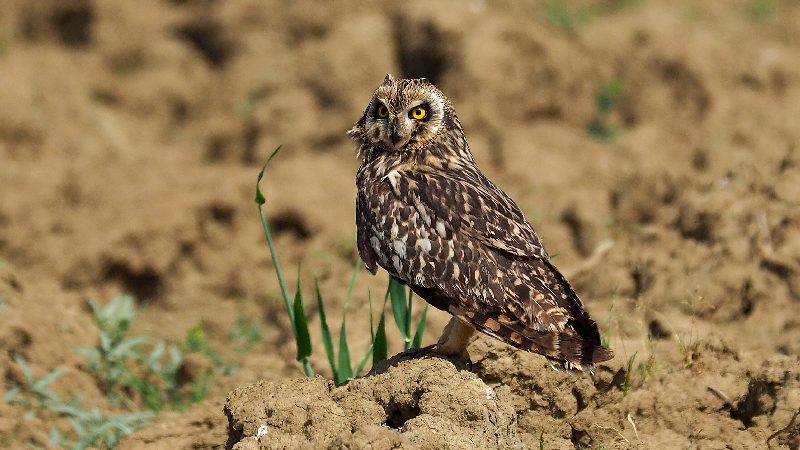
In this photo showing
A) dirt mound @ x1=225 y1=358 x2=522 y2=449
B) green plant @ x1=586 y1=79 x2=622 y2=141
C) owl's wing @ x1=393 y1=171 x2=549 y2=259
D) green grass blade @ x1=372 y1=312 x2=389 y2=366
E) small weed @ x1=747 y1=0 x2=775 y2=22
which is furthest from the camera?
small weed @ x1=747 y1=0 x2=775 y2=22

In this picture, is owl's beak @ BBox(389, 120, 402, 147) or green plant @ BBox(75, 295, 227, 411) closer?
owl's beak @ BBox(389, 120, 402, 147)

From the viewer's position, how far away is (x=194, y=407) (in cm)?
569

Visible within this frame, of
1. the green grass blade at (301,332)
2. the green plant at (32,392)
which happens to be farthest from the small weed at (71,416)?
the green grass blade at (301,332)

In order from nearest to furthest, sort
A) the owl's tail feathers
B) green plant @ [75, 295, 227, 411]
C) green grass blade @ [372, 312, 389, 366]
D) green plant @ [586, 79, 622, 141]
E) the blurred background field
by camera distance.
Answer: the owl's tail feathers → green grass blade @ [372, 312, 389, 366] → the blurred background field → green plant @ [75, 295, 227, 411] → green plant @ [586, 79, 622, 141]

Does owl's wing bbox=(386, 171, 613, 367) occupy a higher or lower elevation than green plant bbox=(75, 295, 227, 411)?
lower

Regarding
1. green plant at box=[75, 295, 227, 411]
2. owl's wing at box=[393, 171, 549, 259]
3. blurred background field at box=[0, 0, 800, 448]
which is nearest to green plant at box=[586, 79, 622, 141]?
blurred background field at box=[0, 0, 800, 448]

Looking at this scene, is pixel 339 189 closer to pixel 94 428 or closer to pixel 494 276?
pixel 94 428

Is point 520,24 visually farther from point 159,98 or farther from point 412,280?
point 412,280

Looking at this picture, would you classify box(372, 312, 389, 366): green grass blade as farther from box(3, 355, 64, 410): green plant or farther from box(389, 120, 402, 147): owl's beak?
box(3, 355, 64, 410): green plant

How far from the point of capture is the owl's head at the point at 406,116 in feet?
17.7

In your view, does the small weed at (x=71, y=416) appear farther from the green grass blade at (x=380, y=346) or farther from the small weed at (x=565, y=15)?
the small weed at (x=565, y=15)

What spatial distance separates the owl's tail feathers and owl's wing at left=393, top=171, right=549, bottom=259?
0.37m

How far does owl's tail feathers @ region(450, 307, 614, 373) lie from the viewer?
15.0ft

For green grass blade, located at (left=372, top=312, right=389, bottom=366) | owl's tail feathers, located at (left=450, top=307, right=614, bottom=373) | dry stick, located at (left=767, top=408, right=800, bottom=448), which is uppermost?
green grass blade, located at (left=372, top=312, right=389, bottom=366)
